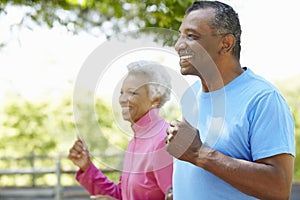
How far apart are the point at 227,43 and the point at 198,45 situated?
107 millimetres

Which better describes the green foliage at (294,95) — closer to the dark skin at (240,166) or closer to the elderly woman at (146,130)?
the elderly woman at (146,130)

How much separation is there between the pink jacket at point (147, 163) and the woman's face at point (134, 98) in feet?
0.11

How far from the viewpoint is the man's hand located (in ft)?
5.54

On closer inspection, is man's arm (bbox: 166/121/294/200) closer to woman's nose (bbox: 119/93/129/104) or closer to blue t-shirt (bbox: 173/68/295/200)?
blue t-shirt (bbox: 173/68/295/200)

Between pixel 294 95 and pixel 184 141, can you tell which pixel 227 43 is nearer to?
pixel 184 141

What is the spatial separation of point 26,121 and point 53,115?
0.58 m

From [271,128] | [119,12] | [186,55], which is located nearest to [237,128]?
[271,128]

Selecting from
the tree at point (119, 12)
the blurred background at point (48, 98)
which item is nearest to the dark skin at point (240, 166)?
the tree at point (119, 12)

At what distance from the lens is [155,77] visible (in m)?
2.43

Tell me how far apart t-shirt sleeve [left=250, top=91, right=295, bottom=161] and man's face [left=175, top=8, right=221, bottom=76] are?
0.73 feet

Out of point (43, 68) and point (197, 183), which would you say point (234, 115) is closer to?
point (197, 183)

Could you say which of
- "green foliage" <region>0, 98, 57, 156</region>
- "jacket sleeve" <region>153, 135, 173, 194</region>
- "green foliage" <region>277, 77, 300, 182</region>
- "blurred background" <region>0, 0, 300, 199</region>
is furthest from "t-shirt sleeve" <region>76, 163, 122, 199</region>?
"green foliage" <region>277, 77, 300, 182</region>

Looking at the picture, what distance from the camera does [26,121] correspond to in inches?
453

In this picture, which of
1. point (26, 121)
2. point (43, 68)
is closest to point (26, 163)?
point (26, 121)
